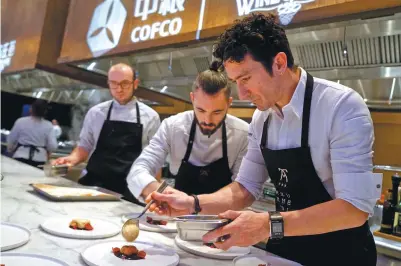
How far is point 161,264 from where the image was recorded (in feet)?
4.10

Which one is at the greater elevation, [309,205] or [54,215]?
[309,205]

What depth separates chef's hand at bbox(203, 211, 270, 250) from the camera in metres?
1.22

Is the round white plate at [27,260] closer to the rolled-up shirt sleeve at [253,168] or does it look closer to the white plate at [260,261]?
the white plate at [260,261]

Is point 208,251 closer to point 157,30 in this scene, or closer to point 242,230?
point 242,230

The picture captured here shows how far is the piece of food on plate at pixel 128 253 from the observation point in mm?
1299

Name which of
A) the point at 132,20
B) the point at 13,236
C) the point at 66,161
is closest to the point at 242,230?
the point at 13,236

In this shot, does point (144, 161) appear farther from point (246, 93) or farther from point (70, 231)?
point (246, 93)

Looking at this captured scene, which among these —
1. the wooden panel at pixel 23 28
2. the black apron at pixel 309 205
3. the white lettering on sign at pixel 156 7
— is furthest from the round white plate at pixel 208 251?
the wooden panel at pixel 23 28

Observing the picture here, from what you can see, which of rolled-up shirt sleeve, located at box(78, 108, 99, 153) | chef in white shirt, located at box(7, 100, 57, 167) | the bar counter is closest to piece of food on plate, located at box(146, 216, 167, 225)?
the bar counter

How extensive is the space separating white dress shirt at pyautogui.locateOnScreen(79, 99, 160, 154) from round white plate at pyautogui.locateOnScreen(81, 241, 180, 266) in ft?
6.10

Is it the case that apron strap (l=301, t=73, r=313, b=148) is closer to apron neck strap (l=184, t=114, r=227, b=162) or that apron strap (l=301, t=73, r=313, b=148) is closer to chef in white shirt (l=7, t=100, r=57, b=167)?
apron neck strap (l=184, t=114, r=227, b=162)

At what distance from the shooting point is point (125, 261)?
1.26 metres

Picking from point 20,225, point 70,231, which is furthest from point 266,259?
point 20,225

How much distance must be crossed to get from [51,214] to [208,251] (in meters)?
0.83
